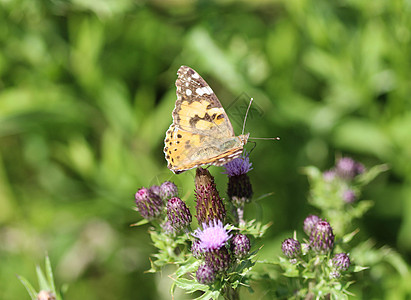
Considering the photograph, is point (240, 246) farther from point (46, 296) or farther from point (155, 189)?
point (46, 296)

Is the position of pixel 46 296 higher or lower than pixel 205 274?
higher

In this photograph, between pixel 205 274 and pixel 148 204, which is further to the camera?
pixel 148 204

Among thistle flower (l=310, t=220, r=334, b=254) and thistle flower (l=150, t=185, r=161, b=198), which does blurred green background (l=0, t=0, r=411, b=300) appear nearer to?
thistle flower (l=150, t=185, r=161, b=198)

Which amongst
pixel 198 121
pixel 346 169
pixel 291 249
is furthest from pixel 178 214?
pixel 346 169

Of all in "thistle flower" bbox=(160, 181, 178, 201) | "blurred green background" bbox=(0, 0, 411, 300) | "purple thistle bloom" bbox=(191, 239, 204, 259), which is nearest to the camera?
"purple thistle bloom" bbox=(191, 239, 204, 259)

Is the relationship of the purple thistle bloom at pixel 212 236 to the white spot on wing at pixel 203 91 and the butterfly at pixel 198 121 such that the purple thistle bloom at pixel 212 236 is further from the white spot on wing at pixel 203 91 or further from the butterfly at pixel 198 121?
the white spot on wing at pixel 203 91

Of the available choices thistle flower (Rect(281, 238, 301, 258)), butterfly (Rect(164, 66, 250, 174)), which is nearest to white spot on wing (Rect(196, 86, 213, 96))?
butterfly (Rect(164, 66, 250, 174))

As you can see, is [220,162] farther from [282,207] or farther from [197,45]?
[282,207]
